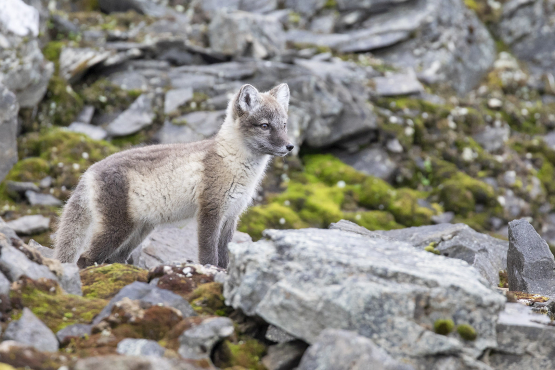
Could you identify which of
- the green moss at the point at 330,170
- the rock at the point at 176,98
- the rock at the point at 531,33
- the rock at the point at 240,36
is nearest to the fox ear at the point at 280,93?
the green moss at the point at 330,170

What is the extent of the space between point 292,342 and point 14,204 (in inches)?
401

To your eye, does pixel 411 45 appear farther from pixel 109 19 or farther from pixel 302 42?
pixel 109 19

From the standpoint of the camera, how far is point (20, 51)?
13.9 metres

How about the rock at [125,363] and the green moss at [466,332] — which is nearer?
the rock at [125,363]

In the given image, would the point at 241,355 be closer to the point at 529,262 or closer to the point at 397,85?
the point at 529,262

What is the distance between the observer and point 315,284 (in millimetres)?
5059

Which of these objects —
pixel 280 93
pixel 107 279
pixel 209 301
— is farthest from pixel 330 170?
pixel 209 301

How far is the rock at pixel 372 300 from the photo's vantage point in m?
4.91

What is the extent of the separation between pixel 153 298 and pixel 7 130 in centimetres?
939

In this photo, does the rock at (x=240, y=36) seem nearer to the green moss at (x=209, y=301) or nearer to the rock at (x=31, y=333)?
the green moss at (x=209, y=301)

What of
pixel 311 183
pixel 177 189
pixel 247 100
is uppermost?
pixel 247 100

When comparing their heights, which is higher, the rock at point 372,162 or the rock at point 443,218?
the rock at point 372,162

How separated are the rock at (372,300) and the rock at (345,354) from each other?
10.9 inches

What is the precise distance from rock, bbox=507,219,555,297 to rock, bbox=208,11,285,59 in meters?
12.8
